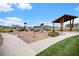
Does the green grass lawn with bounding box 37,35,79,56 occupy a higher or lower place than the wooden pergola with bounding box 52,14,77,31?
lower

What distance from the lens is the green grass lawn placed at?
2.00 m

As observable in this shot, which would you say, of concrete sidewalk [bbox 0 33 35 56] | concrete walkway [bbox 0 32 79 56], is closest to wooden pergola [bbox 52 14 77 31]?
concrete walkway [bbox 0 32 79 56]

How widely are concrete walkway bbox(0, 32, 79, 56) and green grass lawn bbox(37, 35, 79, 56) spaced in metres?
0.05

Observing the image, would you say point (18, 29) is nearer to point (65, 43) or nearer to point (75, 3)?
point (65, 43)

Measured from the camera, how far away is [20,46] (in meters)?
2.04

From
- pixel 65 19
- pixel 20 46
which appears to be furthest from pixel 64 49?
pixel 20 46

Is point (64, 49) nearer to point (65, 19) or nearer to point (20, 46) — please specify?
point (65, 19)

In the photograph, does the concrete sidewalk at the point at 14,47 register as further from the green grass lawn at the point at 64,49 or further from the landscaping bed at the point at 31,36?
the green grass lawn at the point at 64,49

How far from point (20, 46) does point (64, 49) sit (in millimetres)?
496

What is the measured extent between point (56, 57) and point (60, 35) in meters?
0.27

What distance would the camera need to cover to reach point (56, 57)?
6.54ft

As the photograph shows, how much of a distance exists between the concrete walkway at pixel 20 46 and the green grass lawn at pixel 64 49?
0.16ft

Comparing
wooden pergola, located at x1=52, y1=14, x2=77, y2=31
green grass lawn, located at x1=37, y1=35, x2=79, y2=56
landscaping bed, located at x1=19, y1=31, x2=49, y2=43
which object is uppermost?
wooden pergola, located at x1=52, y1=14, x2=77, y2=31

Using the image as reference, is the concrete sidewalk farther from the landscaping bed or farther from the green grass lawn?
the green grass lawn
